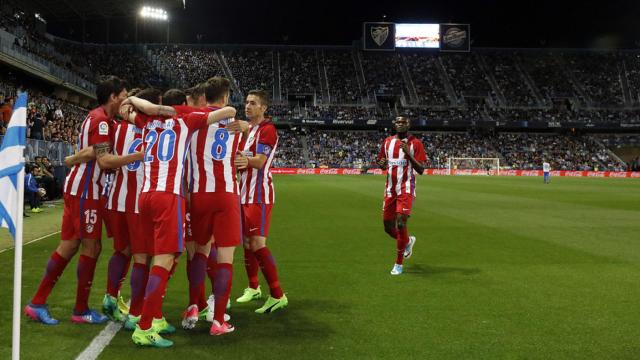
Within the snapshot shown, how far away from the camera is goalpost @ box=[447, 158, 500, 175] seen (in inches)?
2202

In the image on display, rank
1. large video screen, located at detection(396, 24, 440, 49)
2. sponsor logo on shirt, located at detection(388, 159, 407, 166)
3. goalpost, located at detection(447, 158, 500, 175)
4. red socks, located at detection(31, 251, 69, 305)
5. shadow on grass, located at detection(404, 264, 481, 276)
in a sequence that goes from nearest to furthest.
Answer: red socks, located at detection(31, 251, 69, 305) → shadow on grass, located at detection(404, 264, 481, 276) → sponsor logo on shirt, located at detection(388, 159, 407, 166) → goalpost, located at detection(447, 158, 500, 175) → large video screen, located at detection(396, 24, 440, 49)

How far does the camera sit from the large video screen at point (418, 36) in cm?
6412

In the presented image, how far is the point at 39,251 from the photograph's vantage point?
9.34m

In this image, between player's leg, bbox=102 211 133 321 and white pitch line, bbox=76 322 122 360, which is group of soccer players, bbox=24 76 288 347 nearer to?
player's leg, bbox=102 211 133 321

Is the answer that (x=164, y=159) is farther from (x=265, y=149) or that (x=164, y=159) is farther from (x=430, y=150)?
(x=430, y=150)

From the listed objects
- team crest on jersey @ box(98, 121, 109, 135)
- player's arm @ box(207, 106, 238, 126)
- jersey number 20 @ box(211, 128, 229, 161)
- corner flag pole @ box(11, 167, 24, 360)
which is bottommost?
corner flag pole @ box(11, 167, 24, 360)

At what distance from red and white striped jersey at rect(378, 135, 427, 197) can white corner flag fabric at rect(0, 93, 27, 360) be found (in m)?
5.45

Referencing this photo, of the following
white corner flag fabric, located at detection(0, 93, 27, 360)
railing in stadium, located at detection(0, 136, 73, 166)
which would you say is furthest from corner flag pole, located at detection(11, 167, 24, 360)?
railing in stadium, located at detection(0, 136, 73, 166)

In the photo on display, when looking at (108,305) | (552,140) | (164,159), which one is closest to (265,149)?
(164,159)

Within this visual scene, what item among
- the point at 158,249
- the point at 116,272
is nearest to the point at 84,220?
the point at 116,272

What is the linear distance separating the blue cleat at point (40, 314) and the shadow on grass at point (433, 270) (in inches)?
187

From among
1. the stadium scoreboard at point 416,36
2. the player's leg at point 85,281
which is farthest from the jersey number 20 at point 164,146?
the stadium scoreboard at point 416,36

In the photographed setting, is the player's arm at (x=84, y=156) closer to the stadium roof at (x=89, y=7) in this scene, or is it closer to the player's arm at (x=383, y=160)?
the player's arm at (x=383, y=160)

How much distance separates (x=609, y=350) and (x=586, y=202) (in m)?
18.7
